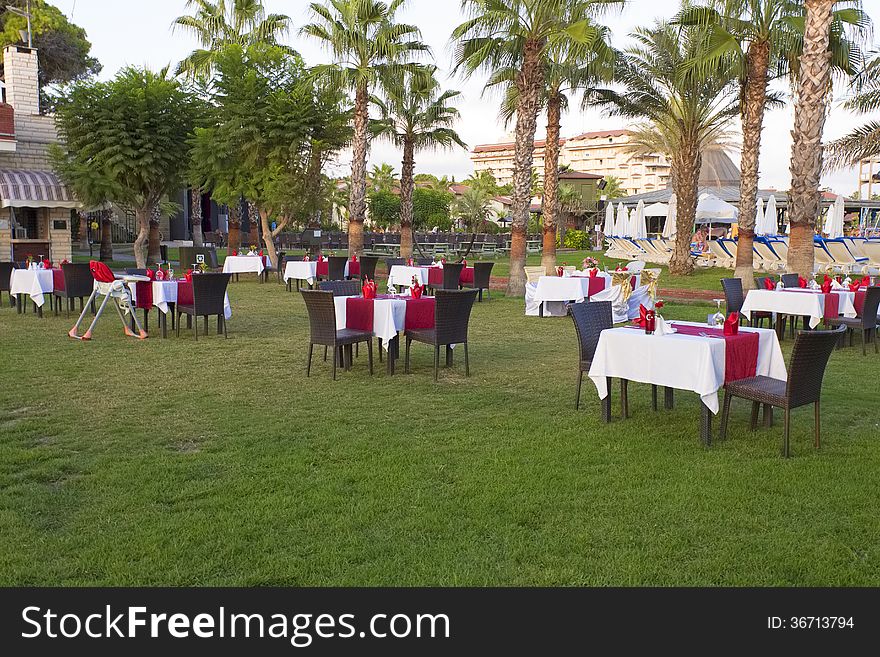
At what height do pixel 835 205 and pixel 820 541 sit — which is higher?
pixel 835 205

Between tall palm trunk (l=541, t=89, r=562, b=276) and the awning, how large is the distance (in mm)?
14373

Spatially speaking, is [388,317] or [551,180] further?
[551,180]

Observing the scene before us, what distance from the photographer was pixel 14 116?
80.1ft

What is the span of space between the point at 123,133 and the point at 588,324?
18.1 meters

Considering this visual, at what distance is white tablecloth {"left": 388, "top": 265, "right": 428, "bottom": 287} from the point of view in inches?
636

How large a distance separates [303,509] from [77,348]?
23.3 ft

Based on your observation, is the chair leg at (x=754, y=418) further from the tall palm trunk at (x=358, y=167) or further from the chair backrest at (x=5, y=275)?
the tall palm trunk at (x=358, y=167)

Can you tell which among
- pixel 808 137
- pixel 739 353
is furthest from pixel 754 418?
pixel 808 137

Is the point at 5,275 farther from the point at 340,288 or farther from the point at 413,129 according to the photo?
the point at 413,129

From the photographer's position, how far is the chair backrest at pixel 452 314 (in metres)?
8.43

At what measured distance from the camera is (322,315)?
8531 mm

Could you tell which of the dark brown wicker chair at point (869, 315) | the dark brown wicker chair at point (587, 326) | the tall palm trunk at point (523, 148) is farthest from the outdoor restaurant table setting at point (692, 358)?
the tall palm trunk at point (523, 148)
